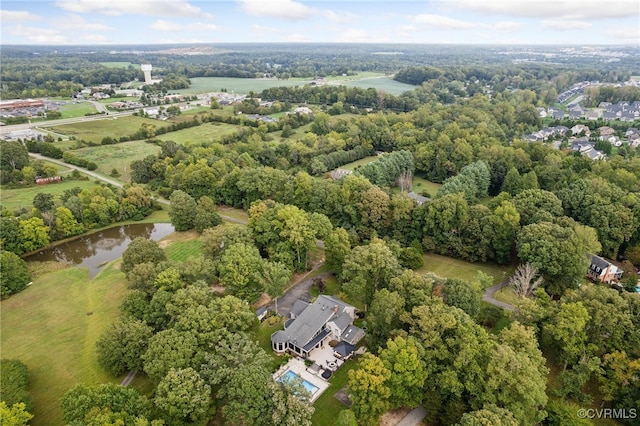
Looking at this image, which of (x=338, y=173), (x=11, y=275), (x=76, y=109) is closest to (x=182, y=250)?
(x=11, y=275)

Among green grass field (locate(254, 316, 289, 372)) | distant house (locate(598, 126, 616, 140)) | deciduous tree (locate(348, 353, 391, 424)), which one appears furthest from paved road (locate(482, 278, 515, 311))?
distant house (locate(598, 126, 616, 140))

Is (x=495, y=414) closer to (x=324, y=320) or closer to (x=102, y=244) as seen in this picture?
(x=324, y=320)

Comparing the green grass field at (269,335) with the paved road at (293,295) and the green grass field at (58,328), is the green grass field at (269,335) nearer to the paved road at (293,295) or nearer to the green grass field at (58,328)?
the paved road at (293,295)

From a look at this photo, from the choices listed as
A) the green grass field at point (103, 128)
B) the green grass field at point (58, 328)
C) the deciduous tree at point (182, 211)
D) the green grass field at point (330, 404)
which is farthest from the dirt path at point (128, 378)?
the green grass field at point (103, 128)

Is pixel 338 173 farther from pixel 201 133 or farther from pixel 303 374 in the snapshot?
pixel 201 133

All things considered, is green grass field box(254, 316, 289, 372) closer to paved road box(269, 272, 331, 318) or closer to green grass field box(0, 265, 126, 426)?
paved road box(269, 272, 331, 318)

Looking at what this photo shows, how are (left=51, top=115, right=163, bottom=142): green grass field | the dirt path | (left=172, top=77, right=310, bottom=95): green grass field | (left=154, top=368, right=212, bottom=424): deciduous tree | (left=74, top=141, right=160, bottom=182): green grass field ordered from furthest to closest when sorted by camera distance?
1. (left=172, top=77, right=310, bottom=95): green grass field
2. (left=51, top=115, right=163, bottom=142): green grass field
3. (left=74, top=141, right=160, bottom=182): green grass field
4. the dirt path
5. (left=154, top=368, right=212, bottom=424): deciduous tree

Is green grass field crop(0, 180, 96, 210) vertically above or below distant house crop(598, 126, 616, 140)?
below

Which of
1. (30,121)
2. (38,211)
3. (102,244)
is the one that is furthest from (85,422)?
(30,121)
